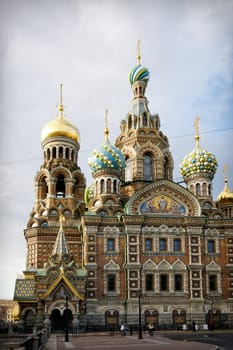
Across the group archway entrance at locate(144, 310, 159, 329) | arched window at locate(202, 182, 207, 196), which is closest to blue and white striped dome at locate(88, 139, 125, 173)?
arched window at locate(202, 182, 207, 196)

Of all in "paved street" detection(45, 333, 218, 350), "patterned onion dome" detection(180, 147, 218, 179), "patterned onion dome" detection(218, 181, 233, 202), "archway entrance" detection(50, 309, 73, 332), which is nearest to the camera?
"paved street" detection(45, 333, 218, 350)

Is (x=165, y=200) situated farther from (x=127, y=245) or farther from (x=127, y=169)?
(x=127, y=169)

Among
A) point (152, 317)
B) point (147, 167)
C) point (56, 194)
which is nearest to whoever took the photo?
point (152, 317)

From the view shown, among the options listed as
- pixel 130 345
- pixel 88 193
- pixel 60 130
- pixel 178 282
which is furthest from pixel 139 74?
pixel 130 345

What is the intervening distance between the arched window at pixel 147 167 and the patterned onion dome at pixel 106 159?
117 inches

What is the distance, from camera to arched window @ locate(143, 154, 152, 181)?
47.2m

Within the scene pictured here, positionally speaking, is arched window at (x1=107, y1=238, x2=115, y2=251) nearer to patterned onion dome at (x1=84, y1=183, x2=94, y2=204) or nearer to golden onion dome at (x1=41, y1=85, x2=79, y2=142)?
patterned onion dome at (x1=84, y1=183, x2=94, y2=204)

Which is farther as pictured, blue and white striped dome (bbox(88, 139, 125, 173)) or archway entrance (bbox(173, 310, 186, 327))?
blue and white striped dome (bbox(88, 139, 125, 173))

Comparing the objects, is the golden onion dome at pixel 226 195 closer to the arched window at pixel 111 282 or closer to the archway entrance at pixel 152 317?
the archway entrance at pixel 152 317

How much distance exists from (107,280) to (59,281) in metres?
4.41

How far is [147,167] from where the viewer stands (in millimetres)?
47562

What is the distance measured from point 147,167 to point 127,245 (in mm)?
9973

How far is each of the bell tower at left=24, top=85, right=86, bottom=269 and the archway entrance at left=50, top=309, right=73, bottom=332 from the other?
6118 mm

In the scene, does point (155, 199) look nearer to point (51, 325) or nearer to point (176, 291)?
point (176, 291)
